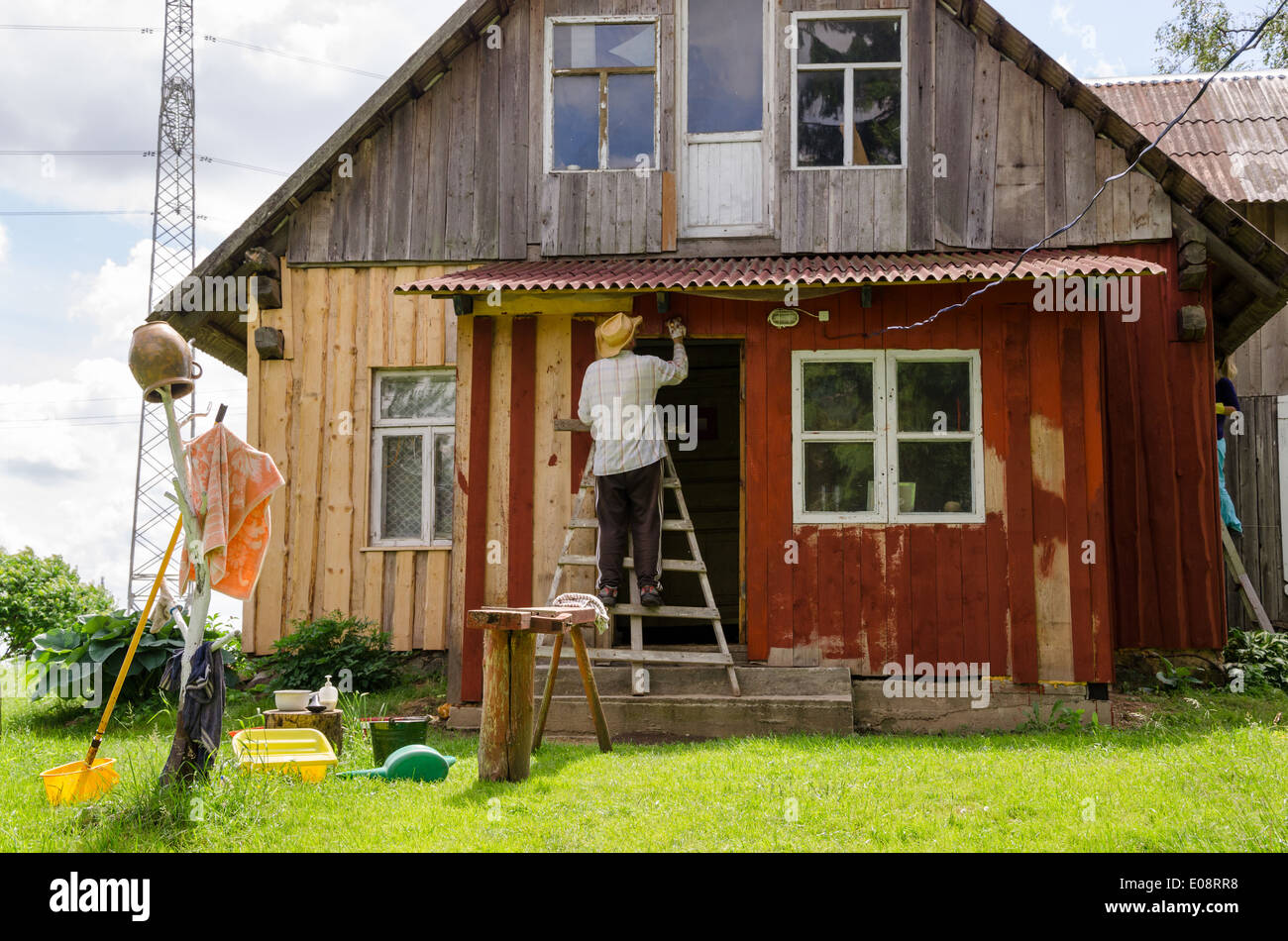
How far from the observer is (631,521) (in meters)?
8.79

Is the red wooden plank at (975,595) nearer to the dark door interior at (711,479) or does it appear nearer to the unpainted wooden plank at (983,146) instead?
the unpainted wooden plank at (983,146)

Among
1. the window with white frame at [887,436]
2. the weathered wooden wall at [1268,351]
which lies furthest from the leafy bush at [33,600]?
the weathered wooden wall at [1268,351]

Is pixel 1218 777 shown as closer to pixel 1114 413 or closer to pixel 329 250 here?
pixel 1114 413

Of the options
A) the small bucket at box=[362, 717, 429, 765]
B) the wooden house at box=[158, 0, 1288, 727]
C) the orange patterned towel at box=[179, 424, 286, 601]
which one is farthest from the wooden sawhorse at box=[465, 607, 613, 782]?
the wooden house at box=[158, 0, 1288, 727]

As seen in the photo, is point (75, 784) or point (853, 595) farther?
point (853, 595)

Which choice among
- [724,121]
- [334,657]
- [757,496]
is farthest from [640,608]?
[724,121]

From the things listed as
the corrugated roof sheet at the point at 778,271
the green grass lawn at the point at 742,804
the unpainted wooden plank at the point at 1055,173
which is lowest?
the green grass lawn at the point at 742,804

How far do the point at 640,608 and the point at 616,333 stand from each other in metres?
2.18

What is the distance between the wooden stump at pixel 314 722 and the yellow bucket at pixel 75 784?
3.31ft

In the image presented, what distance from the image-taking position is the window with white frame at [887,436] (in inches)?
357

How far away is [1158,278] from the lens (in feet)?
33.7

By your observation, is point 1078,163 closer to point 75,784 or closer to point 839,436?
point 839,436

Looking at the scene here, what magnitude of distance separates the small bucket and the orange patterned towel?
1.54m

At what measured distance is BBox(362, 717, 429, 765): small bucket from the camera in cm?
690
